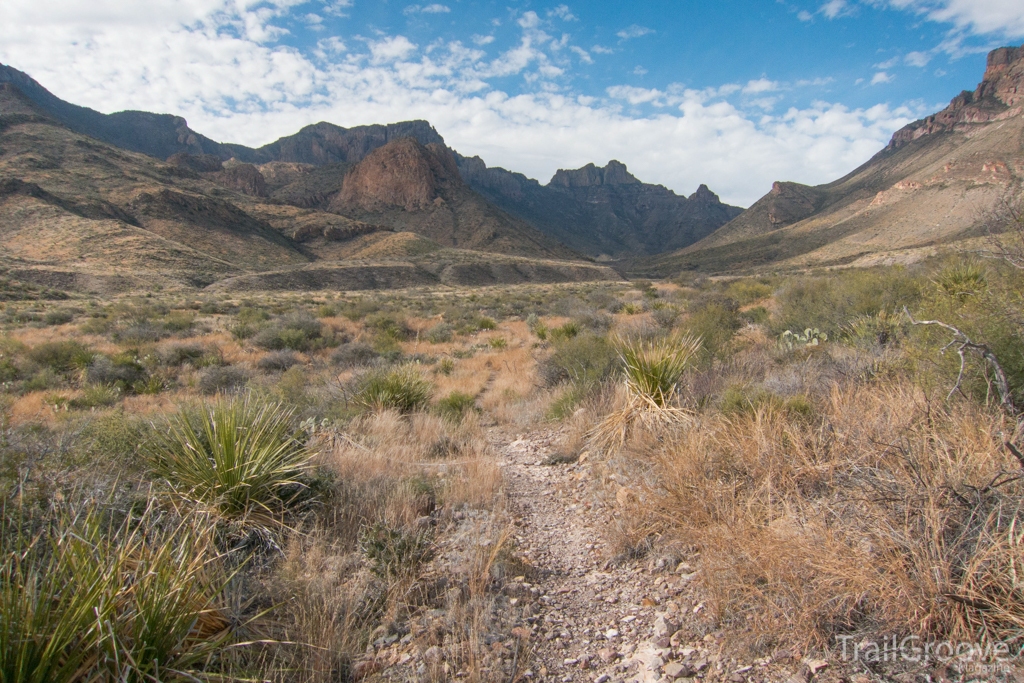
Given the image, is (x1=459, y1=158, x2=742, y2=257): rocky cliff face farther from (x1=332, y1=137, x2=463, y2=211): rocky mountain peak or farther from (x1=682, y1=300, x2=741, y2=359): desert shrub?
(x1=682, y1=300, x2=741, y2=359): desert shrub

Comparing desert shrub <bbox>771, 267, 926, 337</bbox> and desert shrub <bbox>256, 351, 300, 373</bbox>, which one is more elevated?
desert shrub <bbox>771, 267, 926, 337</bbox>

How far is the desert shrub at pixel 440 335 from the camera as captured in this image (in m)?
14.6

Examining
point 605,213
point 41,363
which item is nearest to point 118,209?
point 41,363

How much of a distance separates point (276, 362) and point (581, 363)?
7.85m

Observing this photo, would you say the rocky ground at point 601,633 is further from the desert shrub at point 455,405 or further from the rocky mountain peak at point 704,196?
the rocky mountain peak at point 704,196

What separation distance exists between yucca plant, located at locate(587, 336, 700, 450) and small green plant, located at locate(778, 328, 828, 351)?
3410mm

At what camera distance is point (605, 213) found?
177500 millimetres

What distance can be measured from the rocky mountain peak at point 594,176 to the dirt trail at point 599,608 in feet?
667

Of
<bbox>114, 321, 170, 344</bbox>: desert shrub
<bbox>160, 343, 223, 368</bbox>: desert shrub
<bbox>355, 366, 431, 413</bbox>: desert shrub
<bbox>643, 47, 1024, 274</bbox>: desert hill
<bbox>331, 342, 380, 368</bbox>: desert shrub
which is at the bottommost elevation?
<bbox>114, 321, 170, 344</bbox>: desert shrub

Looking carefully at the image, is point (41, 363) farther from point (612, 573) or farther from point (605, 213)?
point (605, 213)

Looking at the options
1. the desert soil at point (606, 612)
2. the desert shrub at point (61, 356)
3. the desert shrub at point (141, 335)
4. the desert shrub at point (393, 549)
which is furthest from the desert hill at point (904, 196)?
the desert shrub at point (61, 356)

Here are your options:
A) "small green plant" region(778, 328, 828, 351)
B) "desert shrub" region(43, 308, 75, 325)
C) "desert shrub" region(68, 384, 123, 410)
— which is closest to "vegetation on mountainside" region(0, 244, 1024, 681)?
"small green plant" region(778, 328, 828, 351)

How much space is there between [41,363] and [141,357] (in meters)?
1.78

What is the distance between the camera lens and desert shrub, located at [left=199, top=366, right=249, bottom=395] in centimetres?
929
